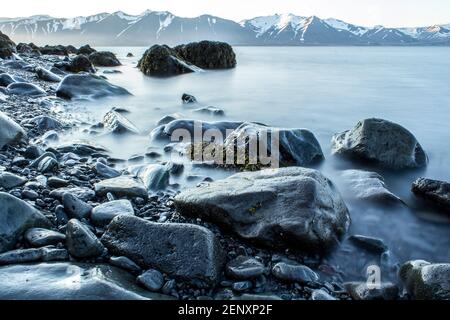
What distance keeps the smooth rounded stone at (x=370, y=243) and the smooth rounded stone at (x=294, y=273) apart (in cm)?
91

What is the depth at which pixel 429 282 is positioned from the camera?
3041 mm

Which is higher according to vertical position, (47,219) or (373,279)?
(47,219)

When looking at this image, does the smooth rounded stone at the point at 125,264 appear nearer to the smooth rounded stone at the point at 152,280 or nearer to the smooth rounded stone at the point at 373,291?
the smooth rounded stone at the point at 152,280

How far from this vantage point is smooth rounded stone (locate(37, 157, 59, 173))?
499cm

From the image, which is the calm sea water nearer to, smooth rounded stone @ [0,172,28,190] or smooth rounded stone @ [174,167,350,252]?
smooth rounded stone @ [174,167,350,252]

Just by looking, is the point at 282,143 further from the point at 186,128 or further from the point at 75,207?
the point at 75,207

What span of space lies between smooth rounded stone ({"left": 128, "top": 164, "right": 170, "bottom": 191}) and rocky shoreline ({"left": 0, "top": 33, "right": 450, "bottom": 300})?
2 cm

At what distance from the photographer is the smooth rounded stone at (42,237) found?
125 inches

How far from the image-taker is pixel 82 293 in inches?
101

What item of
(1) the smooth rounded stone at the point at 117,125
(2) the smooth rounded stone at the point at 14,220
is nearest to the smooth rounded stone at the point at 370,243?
(2) the smooth rounded stone at the point at 14,220
